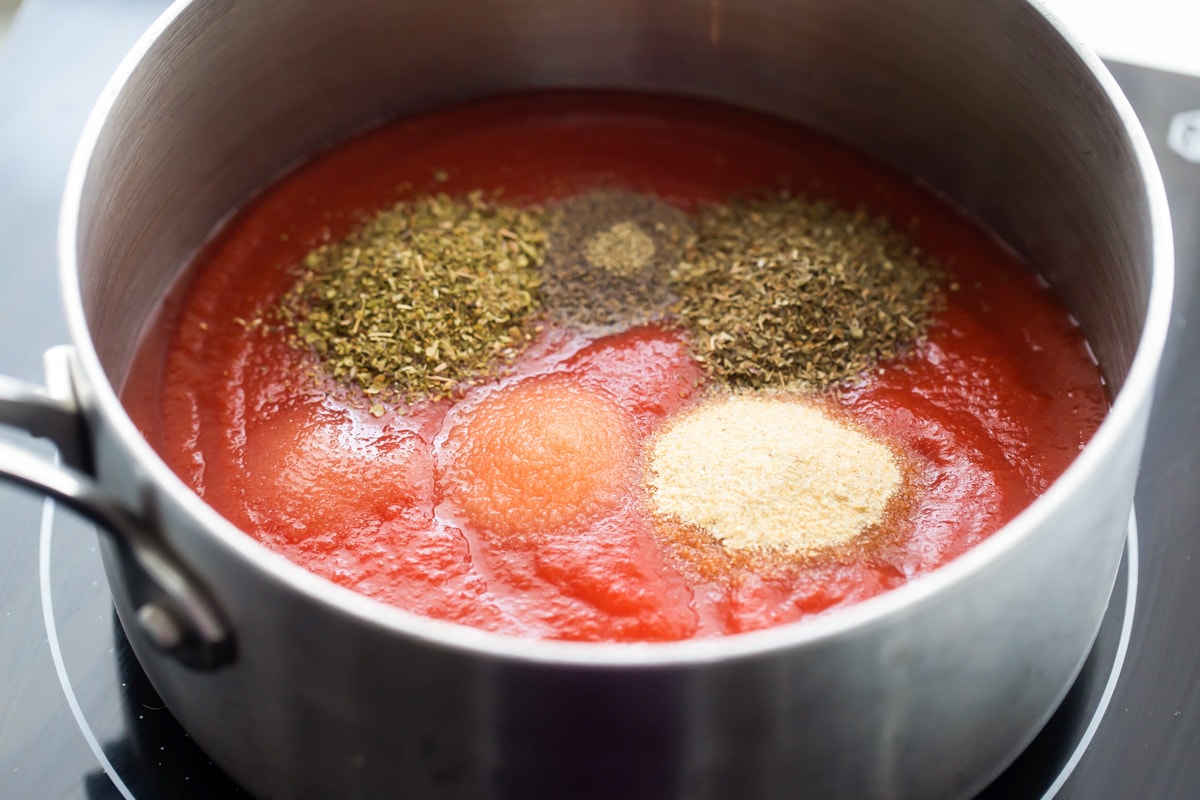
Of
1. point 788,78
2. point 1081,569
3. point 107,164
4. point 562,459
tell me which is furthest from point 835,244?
point 107,164

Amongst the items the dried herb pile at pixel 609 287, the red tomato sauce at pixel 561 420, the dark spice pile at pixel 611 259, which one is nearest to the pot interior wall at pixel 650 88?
the red tomato sauce at pixel 561 420

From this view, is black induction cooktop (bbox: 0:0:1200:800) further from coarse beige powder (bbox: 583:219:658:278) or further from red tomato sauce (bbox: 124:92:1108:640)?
coarse beige powder (bbox: 583:219:658:278)

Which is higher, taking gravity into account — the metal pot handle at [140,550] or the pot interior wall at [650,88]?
the pot interior wall at [650,88]

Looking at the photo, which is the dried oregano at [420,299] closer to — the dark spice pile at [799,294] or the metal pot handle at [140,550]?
the dark spice pile at [799,294]

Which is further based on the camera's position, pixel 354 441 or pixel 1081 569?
pixel 354 441

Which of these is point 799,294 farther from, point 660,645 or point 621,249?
point 660,645

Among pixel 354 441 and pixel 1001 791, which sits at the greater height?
pixel 354 441

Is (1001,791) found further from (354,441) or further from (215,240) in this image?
(215,240)

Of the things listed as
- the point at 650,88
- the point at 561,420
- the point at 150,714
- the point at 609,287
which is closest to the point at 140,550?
the point at 150,714
